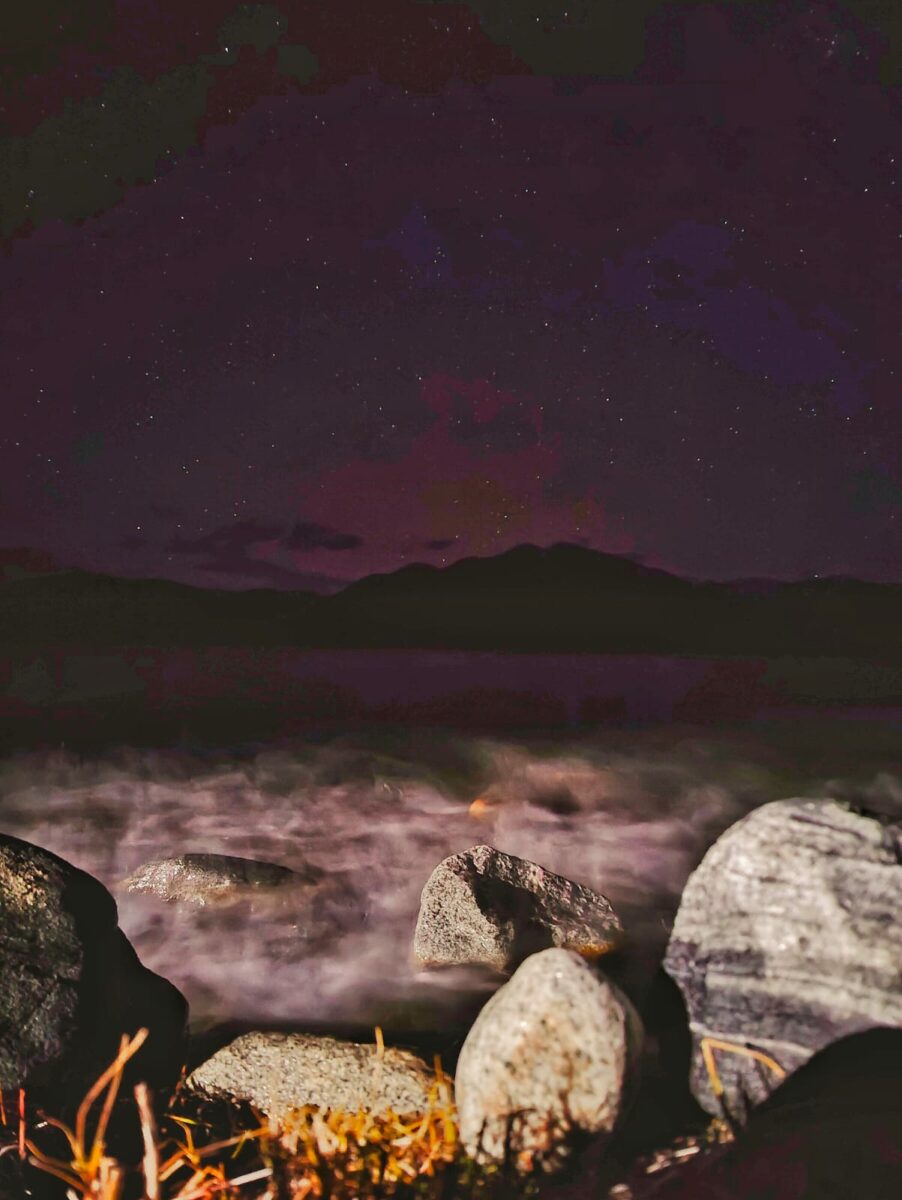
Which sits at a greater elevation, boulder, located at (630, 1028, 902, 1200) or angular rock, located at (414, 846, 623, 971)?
boulder, located at (630, 1028, 902, 1200)

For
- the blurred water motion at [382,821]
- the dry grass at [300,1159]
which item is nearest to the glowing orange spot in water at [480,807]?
the blurred water motion at [382,821]

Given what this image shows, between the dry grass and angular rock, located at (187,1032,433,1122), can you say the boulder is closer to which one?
the dry grass

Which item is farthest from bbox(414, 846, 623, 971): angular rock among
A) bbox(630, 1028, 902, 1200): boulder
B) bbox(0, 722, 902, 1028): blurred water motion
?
bbox(630, 1028, 902, 1200): boulder

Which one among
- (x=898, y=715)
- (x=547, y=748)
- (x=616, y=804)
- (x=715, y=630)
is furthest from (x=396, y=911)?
(x=898, y=715)

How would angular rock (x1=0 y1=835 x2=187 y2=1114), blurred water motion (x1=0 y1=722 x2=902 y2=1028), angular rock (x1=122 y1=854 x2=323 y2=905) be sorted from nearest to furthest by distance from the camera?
angular rock (x1=0 y1=835 x2=187 y2=1114), blurred water motion (x1=0 y1=722 x2=902 y2=1028), angular rock (x1=122 y1=854 x2=323 y2=905)

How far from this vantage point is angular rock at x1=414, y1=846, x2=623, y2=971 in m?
3.29

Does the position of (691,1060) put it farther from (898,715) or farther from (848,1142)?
(898,715)

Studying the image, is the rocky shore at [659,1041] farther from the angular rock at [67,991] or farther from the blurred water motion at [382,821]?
the blurred water motion at [382,821]

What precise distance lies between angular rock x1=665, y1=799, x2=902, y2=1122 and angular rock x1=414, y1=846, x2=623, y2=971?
88 centimetres

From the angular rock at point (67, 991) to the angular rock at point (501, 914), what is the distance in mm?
887

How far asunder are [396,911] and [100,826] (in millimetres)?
1774

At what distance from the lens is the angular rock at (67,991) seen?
253cm

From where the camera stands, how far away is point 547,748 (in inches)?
205

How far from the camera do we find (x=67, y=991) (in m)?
2.64
